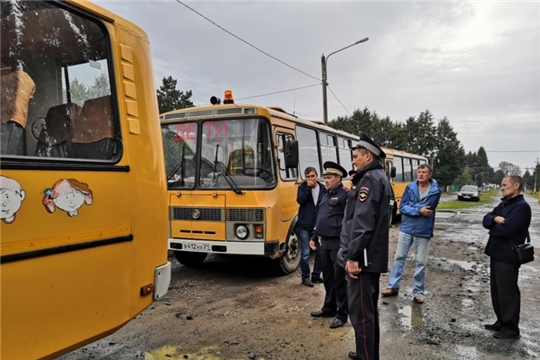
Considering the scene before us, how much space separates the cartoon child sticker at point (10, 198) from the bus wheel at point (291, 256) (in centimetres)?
460

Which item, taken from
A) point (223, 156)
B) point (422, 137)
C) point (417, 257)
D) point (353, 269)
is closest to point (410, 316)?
point (417, 257)

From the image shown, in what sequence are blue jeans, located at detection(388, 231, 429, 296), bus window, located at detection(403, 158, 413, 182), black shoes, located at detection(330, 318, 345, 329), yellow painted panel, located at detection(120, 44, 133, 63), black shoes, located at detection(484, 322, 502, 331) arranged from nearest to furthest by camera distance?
1. yellow painted panel, located at detection(120, 44, 133, 63)
2. black shoes, located at detection(484, 322, 502, 331)
3. black shoes, located at detection(330, 318, 345, 329)
4. blue jeans, located at detection(388, 231, 429, 296)
5. bus window, located at detection(403, 158, 413, 182)

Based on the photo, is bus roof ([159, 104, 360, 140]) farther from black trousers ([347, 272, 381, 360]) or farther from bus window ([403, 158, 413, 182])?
bus window ([403, 158, 413, 182])

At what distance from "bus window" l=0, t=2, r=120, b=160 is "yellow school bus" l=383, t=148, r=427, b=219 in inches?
476

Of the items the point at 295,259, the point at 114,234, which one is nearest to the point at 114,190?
the point at 114,234

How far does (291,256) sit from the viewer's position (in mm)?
6324

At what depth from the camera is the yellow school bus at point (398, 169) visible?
14.1 meters

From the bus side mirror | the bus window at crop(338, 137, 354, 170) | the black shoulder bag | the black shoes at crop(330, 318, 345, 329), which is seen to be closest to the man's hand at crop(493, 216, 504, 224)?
A: the black shoulder bag

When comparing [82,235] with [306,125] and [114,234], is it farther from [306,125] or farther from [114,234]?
[306,125]

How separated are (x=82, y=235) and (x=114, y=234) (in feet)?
0.73

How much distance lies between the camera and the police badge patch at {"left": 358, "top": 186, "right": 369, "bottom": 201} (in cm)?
302

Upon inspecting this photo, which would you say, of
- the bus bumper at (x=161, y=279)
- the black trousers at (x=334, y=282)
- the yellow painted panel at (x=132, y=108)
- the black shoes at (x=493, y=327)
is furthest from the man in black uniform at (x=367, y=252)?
the yellow painted panel at (x=132, y=108)

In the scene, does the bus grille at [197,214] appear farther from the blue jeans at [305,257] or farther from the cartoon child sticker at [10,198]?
the cartoon child sticker at [10,198]

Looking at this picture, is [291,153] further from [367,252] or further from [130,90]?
[130,90]
